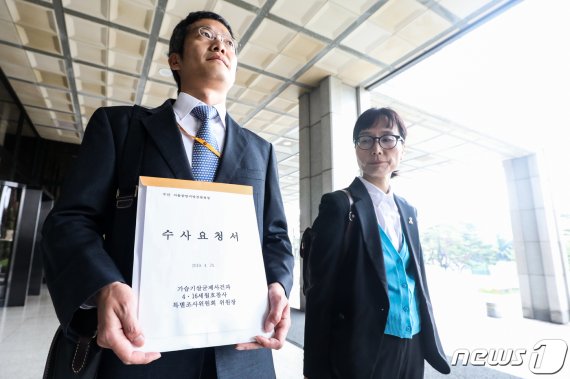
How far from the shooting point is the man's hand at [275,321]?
0.62 meters

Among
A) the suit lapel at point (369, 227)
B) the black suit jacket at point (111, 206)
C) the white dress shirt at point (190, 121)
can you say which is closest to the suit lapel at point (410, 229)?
the suit lapel at point (369, 227)

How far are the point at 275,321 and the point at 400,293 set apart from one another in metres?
0.76

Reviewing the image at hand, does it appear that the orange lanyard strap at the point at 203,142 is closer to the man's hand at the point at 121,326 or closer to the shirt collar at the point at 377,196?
the man's hand at the point at 121,326

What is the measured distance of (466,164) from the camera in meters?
8.38

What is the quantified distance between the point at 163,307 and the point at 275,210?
43cm

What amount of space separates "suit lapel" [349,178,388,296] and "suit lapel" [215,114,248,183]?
0.66 meters

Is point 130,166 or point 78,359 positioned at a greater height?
point 130,166

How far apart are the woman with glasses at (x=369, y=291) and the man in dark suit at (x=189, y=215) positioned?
0.45 metres

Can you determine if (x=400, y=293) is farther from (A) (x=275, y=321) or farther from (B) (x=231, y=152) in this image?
(B) (x=231, y=152)

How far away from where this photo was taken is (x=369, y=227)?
1.29 meters

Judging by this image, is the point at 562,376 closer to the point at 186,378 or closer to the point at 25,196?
the point at 186,378

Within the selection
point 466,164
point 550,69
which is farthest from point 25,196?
point 466,164
